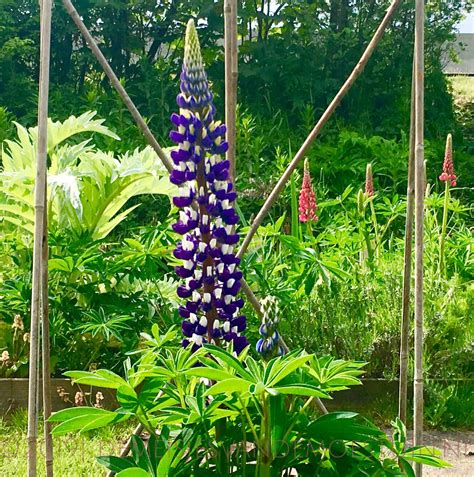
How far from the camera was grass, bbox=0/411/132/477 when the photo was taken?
2824mm

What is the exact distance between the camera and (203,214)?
182 centimetres

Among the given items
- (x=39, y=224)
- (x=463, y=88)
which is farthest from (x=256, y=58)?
(x=39, y=224)

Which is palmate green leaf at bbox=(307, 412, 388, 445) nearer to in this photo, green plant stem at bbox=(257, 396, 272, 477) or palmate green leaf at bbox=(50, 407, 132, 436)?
green plant stem at bbox=(257, 396, 272, 477)

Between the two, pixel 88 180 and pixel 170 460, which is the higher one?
pixel 88 180

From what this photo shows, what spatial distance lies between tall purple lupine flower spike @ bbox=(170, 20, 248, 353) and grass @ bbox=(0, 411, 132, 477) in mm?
1219

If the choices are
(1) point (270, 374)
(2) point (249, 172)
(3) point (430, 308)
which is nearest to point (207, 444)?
(1) point (270, 374)

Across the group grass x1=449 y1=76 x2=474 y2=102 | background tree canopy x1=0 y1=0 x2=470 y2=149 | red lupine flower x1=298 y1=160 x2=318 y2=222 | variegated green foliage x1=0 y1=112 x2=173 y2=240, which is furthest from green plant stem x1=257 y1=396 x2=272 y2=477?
grass x1=449 y1=76 x2=474 y2=102

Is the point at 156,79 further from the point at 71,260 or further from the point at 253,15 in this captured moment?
the point at 71,260

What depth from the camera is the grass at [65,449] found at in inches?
111

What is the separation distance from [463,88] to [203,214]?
9395 mm

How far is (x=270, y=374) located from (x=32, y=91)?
768cm

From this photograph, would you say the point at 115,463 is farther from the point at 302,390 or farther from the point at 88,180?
the point at 88,180

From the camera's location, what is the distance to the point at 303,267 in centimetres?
360

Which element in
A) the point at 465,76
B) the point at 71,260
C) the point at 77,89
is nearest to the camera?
the point at 71,260
